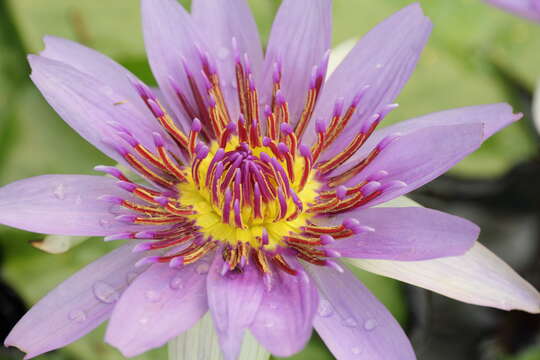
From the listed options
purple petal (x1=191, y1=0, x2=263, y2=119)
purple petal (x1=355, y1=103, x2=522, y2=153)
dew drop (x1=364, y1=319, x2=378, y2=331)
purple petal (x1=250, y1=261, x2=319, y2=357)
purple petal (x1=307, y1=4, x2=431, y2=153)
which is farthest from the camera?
purple petal (x1=191, y1=0, x2=263, y2=119)

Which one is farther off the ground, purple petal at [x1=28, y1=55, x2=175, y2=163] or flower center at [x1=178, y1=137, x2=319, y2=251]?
purple petal at [x1=28, y1=55, x2=175, y2=163]

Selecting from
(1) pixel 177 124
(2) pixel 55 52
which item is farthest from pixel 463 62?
(2) pixel 55 52

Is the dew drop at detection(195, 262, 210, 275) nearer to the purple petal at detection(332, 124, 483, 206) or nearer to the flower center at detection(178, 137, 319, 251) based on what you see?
the flower center at detection(178, 137, 319, 251)

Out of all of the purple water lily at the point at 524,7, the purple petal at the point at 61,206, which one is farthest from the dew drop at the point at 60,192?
the purple water lily at the point at 524,7

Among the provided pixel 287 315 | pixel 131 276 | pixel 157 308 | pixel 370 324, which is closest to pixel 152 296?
pixel 157 308

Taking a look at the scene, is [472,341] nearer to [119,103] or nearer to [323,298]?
[323,298]

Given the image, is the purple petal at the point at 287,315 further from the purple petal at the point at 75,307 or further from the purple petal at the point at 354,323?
the purple petal at the point at 75,307

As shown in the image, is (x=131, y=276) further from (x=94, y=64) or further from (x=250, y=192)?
(x=94, y=64)

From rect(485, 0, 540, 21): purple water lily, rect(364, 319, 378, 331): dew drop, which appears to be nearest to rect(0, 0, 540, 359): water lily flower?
rect(364, 319, 378, 331): dew drop
